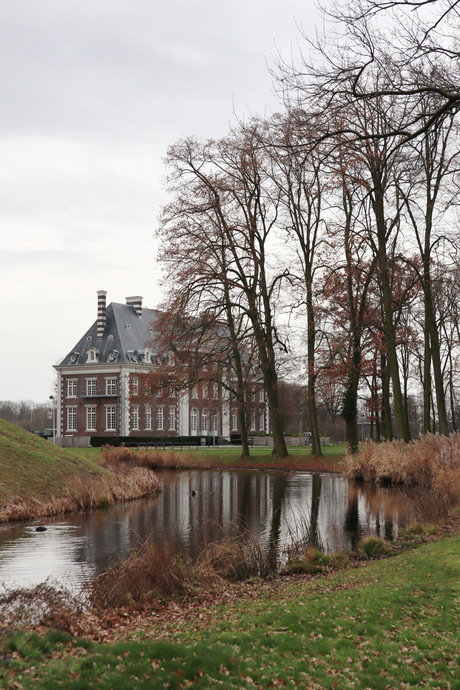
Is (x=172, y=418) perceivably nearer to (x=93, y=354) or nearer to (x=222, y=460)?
(x=93, y=354)

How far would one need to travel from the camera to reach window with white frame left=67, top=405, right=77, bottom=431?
230 ft

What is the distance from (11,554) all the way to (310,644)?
8.37 metres

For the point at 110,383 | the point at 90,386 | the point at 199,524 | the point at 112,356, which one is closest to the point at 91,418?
the point at 90,386

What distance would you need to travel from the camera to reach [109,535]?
617 inches

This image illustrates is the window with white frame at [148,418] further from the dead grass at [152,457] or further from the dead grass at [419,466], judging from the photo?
the dead grass at [419,466]

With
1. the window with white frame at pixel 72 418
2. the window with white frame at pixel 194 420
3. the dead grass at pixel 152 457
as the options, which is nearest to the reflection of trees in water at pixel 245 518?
the dead grass at pixel 152 457

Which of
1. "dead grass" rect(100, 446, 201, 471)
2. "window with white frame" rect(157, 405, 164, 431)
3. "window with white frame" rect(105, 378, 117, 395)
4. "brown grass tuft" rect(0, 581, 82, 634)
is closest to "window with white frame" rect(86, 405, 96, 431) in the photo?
"window with white frame" rect(105, 378, 117, 395)

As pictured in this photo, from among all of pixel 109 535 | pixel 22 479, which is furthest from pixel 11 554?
pixel 22 479

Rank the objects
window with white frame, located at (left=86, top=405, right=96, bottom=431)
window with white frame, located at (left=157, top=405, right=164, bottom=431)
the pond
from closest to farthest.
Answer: the pond
window with white frame, located at (left=86, top=405, right=96, bottom=431)
window with white frame, located at (left=157, top=405, right=164, bottom=431)

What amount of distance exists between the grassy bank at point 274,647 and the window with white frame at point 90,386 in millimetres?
62157

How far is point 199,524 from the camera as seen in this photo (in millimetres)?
17297

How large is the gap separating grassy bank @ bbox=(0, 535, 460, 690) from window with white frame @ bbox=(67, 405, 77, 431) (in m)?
62.9

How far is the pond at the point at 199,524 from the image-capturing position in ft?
41.9

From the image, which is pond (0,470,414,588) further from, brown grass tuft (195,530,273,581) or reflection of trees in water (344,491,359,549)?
brown grass tuft (195,530,273,581)
